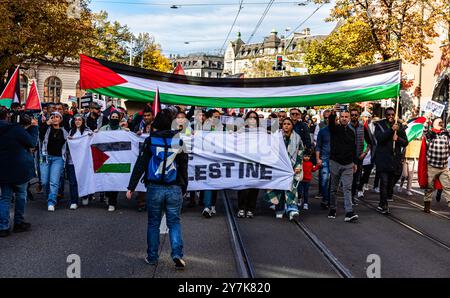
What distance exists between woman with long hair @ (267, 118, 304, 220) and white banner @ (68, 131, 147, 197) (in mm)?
2563

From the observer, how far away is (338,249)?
728cm

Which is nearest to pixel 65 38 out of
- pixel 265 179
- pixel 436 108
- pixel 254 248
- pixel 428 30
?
pixel 428 30

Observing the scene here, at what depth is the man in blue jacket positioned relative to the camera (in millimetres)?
7805

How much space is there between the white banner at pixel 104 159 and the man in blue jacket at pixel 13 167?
7.21 ft

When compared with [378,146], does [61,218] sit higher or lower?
lower

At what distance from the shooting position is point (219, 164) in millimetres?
10070

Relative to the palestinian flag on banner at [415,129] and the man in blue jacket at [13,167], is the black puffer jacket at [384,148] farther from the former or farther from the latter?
the man in blue jacket at [13,167]

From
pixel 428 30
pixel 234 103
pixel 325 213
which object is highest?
pixel 428 30

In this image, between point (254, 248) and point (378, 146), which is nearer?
point (254, 248)

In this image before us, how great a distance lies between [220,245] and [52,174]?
13.7 feet

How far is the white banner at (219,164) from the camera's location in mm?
9953

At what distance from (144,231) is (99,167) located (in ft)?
8.71

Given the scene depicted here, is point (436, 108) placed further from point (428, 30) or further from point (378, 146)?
point (428, 30)

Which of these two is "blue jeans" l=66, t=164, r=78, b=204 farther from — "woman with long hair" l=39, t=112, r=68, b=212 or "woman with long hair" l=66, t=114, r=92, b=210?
"woman with long hair" l=39, t=112, r=68, b=212
